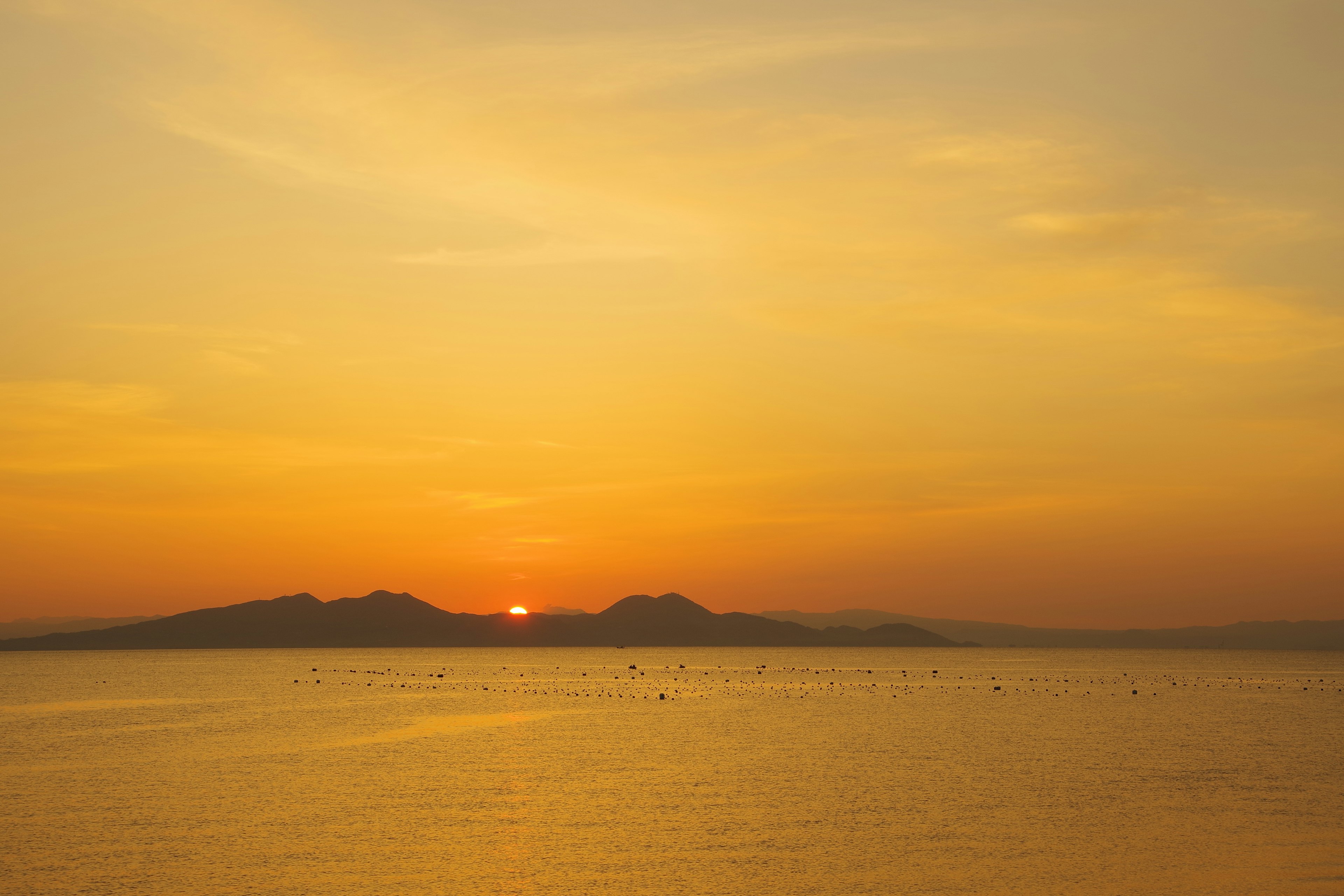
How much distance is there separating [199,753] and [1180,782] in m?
47.9

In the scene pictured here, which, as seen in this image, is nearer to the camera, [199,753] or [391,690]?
[199,753]

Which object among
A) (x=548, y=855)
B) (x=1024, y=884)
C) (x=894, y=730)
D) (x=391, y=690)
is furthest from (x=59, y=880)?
(x=391, y=690)

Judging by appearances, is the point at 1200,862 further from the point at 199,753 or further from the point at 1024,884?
the point at 199,753

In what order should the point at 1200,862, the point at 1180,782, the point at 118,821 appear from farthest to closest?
the point at 1180,782, the point at 118,821, the point at 1200,862

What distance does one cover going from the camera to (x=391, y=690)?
13200 cm

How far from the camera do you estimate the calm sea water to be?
31891mm

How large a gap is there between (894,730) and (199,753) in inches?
1635

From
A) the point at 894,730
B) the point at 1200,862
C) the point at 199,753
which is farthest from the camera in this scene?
the point at 894,730

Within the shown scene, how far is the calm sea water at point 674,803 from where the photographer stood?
3189 cm

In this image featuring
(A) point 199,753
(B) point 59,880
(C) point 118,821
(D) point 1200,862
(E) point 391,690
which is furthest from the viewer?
(E) point 391,690

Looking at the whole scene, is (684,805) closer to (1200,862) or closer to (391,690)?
(1200,862)

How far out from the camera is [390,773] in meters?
52.4

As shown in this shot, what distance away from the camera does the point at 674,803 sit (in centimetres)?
4347

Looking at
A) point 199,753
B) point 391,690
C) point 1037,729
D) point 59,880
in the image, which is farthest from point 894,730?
point 391,690
